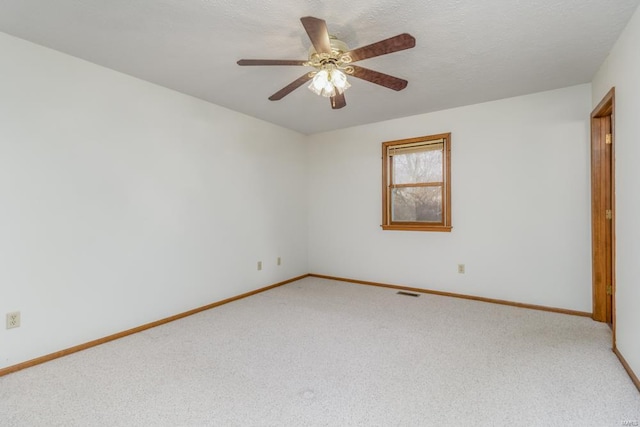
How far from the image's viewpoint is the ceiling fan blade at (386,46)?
65.9 inches

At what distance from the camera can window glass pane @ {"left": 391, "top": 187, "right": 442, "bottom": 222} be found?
4051 millimetres

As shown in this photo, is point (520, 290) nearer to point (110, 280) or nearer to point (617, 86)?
point (617, 86)

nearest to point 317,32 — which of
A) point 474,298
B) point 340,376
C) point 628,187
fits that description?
point 340,376

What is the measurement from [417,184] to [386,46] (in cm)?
261

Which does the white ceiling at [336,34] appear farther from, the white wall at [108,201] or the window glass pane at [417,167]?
the window glass pane at [417,167]

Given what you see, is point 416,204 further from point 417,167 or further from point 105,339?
point 105,339

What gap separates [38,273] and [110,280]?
0.50 m

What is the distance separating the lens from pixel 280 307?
11.7 ft

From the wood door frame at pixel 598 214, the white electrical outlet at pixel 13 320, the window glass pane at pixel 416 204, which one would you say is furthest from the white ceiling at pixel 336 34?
the white electrical outlet at pixel 13 320

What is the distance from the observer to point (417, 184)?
414cm

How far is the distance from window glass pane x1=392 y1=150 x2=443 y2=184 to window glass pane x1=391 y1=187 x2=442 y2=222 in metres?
0.13

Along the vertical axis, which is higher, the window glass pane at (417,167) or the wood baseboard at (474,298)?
the window glass pane at (417,167)

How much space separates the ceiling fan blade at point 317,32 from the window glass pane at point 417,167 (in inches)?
102

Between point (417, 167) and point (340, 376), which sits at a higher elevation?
point (417, 167)
